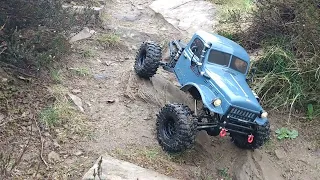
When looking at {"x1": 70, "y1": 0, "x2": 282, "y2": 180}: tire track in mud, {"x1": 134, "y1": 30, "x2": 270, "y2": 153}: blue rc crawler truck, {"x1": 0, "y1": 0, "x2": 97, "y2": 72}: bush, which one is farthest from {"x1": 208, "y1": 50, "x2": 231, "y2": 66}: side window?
{"x1": 0, "y1": 0, "x2": 97, "y2": 72}: bush

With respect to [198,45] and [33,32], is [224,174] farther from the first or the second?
[33,32]

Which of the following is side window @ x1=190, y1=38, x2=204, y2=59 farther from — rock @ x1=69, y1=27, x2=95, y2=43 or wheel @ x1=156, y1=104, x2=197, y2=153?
rock @ x1=69, y1=27, x2=95, y2=43

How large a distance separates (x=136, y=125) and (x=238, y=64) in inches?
67.4

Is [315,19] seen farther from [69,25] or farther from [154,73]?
[69,25]

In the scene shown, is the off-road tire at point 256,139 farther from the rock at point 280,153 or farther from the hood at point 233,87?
the rock at point 280,153

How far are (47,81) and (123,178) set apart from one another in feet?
8.38

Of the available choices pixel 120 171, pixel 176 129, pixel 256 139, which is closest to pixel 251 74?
pixel 256 139

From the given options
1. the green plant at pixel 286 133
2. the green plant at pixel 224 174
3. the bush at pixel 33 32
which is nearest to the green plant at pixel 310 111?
the green plant at pixel 286 133

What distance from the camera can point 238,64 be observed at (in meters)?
6.47

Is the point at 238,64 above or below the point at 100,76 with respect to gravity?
above

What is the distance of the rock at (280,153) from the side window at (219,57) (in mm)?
1430

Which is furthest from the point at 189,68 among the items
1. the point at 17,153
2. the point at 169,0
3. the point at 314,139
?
the point at 169,0

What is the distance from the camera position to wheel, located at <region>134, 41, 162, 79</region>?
702 centimetres

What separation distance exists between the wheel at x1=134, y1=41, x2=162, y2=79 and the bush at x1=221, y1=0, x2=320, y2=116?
165cm
